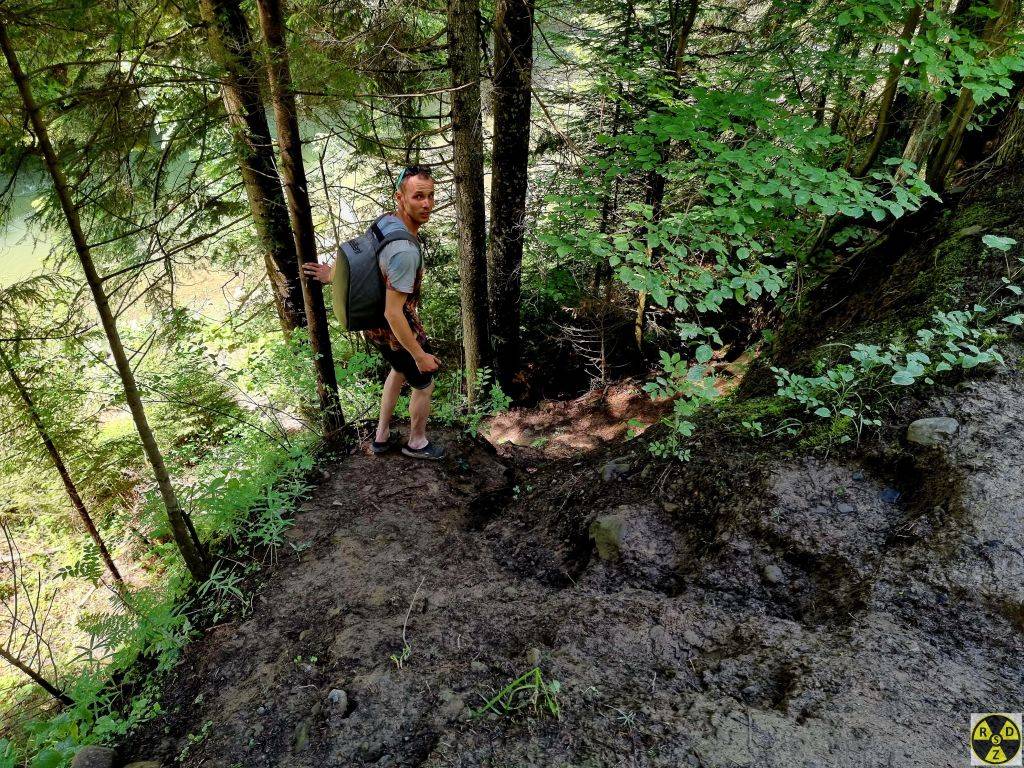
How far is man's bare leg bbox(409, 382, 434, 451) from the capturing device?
4742 mm

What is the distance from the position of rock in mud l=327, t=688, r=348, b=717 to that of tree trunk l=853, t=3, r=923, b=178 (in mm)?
5235

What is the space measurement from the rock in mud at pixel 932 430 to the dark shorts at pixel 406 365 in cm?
347

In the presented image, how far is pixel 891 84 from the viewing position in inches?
174

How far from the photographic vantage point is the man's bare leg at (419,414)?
15.6 feet

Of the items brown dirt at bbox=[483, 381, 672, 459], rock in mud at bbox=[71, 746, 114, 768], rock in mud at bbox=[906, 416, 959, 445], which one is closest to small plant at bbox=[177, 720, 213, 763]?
rock in mud at bbox=[71, 746, 114, 768]

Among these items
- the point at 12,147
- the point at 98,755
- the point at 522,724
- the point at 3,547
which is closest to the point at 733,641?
the point at 522,724

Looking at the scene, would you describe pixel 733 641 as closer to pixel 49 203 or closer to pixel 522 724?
pixel 522 724

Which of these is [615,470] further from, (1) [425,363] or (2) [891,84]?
(2) [891,84]

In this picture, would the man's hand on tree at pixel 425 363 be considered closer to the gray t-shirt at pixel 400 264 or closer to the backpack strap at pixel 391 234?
the gray t-shirt at pixel 400 264

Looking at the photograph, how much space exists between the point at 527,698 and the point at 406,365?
9.35 feet

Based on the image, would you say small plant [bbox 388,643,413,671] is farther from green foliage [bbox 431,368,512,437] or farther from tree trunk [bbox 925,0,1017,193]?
tree trunk [bbox 925,0,1017,193]

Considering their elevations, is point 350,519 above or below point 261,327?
above

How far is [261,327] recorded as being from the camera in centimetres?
862

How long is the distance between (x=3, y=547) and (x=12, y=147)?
10.0 meters
